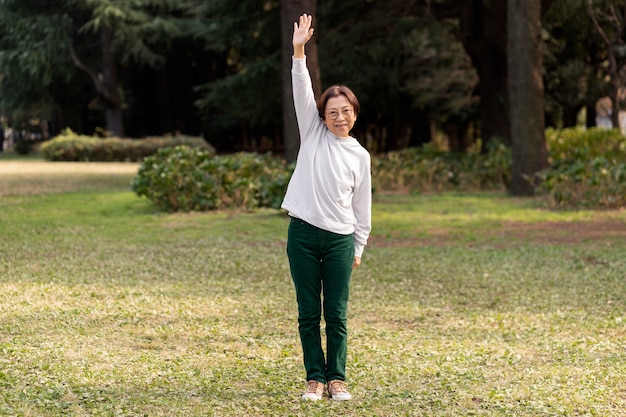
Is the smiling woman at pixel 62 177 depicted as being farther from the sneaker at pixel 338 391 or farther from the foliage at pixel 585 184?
the sneaker at pixel 338 391

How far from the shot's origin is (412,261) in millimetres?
11031

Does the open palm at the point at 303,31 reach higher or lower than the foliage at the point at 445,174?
higher

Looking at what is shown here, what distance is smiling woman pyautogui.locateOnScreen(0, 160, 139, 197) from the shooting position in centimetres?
2200

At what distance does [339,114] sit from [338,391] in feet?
4.62

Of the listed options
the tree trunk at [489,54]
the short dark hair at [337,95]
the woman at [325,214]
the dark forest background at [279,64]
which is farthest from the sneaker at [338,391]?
the tree trunk at [489,54]

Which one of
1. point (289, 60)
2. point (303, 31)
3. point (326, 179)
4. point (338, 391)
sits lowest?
point (338, 391)

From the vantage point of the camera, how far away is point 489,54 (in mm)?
23000

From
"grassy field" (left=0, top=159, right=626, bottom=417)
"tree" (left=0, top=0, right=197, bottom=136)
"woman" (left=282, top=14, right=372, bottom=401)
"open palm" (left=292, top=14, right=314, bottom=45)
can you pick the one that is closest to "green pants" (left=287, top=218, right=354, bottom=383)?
"woman" (left=282, top=14, right=372, bottom=401)

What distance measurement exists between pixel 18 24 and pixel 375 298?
32926mm

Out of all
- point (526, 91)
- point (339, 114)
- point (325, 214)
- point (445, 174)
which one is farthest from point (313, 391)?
point (445, 174)

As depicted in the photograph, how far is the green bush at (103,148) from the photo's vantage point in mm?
35906

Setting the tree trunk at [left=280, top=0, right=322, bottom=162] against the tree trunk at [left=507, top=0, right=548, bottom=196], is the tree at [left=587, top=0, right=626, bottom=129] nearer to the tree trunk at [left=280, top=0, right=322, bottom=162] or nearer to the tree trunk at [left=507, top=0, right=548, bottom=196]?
the tree trunk at [left=507, top=0, right=548, bottom=196]

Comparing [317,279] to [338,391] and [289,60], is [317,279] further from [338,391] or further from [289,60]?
[289,60]

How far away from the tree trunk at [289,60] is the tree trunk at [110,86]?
22945mm
